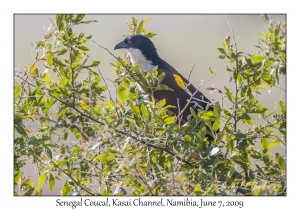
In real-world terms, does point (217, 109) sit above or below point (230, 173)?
above

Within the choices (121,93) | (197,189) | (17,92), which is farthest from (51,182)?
(197,189)

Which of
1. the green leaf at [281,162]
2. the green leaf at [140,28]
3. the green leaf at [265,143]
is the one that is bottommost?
the green leaf at [281,162]

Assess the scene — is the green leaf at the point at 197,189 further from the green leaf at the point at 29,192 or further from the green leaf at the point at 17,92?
the green leaf at the point at 17,92

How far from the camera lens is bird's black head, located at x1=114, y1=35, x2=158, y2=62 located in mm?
4840

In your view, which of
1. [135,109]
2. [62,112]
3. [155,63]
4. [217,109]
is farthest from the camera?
[155,63]

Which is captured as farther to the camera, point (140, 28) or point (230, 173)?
point (140, 28)

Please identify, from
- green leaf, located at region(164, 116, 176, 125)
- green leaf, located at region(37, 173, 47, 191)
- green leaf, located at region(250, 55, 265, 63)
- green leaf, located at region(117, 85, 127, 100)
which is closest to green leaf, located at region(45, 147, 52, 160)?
green leaf, located at region(37, 173, 47, 191)

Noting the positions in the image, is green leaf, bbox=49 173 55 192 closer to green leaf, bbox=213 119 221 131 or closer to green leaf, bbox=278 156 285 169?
green leaf, bbox=213 119 221 131

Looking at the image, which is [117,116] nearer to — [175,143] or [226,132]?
[175,143]

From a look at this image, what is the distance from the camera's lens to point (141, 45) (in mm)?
5016

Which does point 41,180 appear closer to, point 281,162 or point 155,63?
point 281,162

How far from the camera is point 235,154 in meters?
3.22

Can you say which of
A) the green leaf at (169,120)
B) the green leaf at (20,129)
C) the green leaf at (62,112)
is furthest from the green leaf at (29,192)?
the green leaf at (169,120)

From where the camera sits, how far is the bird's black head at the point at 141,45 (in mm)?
4840
